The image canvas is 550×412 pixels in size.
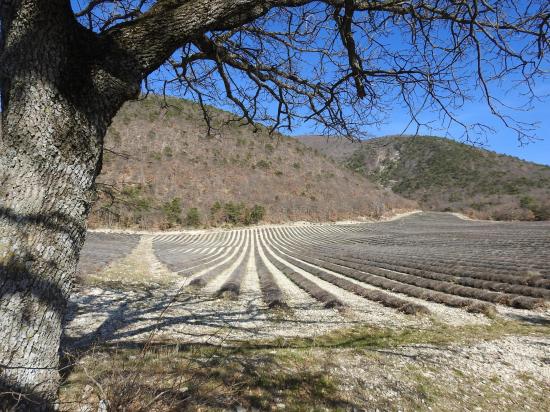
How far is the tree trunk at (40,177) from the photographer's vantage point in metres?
1.67

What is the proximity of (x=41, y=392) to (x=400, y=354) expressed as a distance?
3139mm

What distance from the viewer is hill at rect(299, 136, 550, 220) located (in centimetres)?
5400

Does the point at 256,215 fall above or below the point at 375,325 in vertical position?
above

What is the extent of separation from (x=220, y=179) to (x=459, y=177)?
57.6 m

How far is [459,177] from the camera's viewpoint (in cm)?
7612

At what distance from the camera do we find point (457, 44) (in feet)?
10.7

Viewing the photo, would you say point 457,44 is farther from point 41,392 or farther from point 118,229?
point 118,229

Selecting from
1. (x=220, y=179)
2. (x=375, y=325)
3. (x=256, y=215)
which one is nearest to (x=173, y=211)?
Result: (x=256, y=215)

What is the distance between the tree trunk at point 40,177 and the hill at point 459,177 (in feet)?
160

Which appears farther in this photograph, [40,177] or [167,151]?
[167,151]

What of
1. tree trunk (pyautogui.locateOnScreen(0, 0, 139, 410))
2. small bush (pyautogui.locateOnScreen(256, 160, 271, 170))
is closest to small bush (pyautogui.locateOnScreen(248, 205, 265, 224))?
small bush (pyautogui.locateOnScreen(256, 160, 271, 170))

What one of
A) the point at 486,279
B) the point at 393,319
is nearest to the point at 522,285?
the point at 486,279

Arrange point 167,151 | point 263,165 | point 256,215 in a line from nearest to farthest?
point 256,215 < point 167,151 < point 263,165

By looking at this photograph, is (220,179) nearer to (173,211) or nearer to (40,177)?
(173,211)
